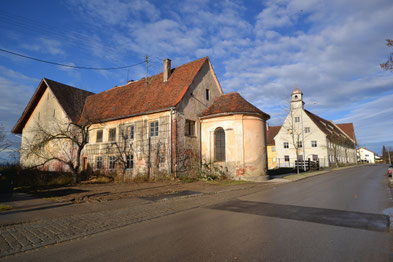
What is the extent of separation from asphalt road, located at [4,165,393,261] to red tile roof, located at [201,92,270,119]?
1221 cm

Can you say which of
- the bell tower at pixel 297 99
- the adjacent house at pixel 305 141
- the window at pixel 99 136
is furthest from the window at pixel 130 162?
the bell tower at pixel 297 99

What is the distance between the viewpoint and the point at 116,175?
20.7m

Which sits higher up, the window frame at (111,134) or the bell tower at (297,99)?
the bell tower at (297,99)

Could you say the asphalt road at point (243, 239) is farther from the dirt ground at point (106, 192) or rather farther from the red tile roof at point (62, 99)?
the red tile roof at point (62, 99)

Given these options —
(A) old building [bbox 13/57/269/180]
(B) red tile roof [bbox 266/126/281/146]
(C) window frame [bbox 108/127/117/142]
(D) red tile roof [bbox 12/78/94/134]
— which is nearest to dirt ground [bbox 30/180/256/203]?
(A) old building [bbox 13/57/269/180]

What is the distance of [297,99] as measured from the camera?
4866 centimetres

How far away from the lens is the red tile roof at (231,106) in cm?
1906

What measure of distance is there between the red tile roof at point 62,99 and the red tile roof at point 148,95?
1271 millimetres

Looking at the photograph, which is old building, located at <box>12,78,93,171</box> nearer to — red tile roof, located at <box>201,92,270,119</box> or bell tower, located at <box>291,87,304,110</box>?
red tile roof, located at <box>201,92,270,119</box>

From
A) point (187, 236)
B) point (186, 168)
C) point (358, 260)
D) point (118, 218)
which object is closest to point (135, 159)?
point (186, 168)

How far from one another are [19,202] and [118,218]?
517 centimetres

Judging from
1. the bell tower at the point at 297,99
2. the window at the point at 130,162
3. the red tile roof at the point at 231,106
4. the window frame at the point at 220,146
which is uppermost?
the bell tower at the point at 297,99

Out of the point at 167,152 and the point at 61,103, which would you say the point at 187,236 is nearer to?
the point at 167,152

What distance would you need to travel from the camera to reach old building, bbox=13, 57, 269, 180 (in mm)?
18469
